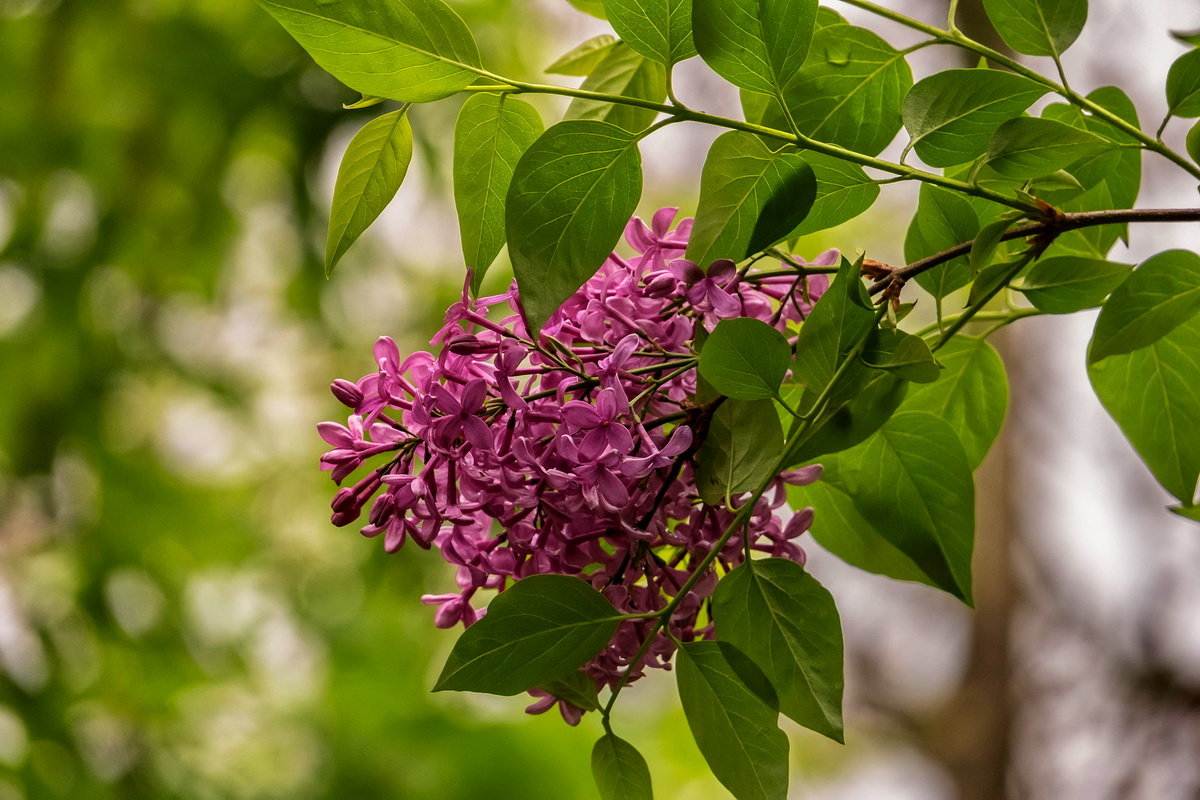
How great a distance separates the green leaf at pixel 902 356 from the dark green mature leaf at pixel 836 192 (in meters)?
0.03

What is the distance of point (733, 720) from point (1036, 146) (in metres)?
0.13

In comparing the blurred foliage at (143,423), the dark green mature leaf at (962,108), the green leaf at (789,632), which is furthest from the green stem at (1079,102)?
the blurred foliage at (143,423)

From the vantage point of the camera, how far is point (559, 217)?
0.20 m

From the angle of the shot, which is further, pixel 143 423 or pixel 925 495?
pixel 143 423

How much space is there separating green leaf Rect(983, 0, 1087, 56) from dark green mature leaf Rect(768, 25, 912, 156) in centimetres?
2

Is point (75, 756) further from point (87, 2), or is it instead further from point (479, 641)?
point (479, 641)

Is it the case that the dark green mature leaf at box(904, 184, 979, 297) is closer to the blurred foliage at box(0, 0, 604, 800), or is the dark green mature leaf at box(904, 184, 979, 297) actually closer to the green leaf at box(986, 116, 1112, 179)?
the green leaf at box(986, 116, 1112, 179)

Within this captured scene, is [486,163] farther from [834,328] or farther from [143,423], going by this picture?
[143,423]

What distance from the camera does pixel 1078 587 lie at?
1.57 meters

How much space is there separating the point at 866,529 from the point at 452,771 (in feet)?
3.97

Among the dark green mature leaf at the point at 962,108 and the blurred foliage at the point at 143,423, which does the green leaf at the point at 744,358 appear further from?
the blurred foliage at the point at 143,423

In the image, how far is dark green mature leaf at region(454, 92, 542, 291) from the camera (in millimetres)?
225

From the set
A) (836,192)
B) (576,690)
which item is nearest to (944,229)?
(836,192)

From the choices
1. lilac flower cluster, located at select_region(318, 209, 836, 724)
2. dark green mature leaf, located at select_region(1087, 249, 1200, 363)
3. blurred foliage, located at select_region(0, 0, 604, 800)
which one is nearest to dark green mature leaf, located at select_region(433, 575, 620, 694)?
lilac flower cluster, located at select_region(318, 209, 836, 724)
